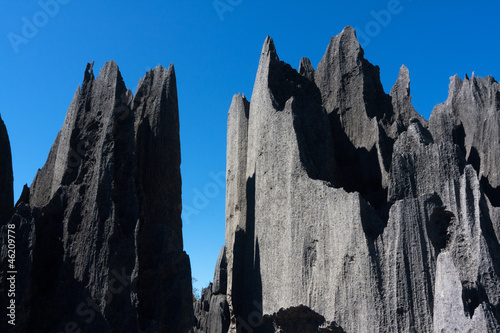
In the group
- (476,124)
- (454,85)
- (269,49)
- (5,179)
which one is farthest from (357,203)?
(454,85)

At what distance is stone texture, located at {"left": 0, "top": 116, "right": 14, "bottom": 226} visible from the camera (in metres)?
11.9

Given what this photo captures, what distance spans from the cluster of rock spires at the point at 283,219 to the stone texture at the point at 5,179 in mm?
32

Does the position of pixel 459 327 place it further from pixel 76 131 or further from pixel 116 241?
pixel 76 131

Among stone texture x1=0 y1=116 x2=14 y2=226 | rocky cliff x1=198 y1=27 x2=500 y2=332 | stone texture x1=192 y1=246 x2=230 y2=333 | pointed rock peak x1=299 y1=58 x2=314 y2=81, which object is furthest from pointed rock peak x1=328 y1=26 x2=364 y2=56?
stone texture x1=0 y1=116 x2=14 y2=226

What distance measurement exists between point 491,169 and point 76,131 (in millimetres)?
9920

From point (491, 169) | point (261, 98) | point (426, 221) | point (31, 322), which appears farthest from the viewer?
point (261, 98)

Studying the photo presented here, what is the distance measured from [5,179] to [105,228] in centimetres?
270

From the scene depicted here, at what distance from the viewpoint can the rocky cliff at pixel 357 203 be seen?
35.6 ft

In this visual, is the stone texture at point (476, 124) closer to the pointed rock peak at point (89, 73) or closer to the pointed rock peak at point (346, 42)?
the pointed rock peak at point (346, 42)

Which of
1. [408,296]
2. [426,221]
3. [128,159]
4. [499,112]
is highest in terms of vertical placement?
[499,112]

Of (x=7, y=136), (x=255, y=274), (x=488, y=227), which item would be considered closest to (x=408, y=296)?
(x=488, y=227)

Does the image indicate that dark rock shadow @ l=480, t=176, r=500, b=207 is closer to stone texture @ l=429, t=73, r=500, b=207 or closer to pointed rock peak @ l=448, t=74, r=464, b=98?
stone texture @ l=429, t=73, r=500, b=207

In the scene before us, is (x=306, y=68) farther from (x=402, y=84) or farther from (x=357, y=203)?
(x=357, y=203)

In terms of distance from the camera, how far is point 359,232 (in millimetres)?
11883
